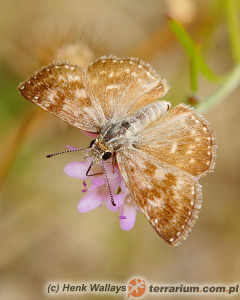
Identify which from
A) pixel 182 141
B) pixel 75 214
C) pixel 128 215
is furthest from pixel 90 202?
pixel 75 214

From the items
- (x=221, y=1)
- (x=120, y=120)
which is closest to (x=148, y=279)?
(x=120, y=120)

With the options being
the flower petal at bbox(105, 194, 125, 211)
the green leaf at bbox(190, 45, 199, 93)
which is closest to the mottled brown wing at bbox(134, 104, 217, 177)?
the flower petal at bbox(105, 194, 125, 211)

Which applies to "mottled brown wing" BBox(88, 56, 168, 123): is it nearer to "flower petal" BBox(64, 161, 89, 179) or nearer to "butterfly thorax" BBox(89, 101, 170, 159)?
"butterfly thorax" BBox(89, 101, 170, 159)

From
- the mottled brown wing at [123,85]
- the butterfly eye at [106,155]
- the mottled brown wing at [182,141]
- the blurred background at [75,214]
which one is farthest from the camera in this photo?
the blurred background at [75,214]

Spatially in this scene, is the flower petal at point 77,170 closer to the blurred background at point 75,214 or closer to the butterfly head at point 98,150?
the butterfly head at point 98,150

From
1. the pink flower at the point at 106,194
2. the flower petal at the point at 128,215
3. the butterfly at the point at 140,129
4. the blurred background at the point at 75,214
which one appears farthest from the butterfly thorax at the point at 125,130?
the blurred background at the point at 75,214

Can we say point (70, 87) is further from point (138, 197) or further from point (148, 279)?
point (148, 279)
